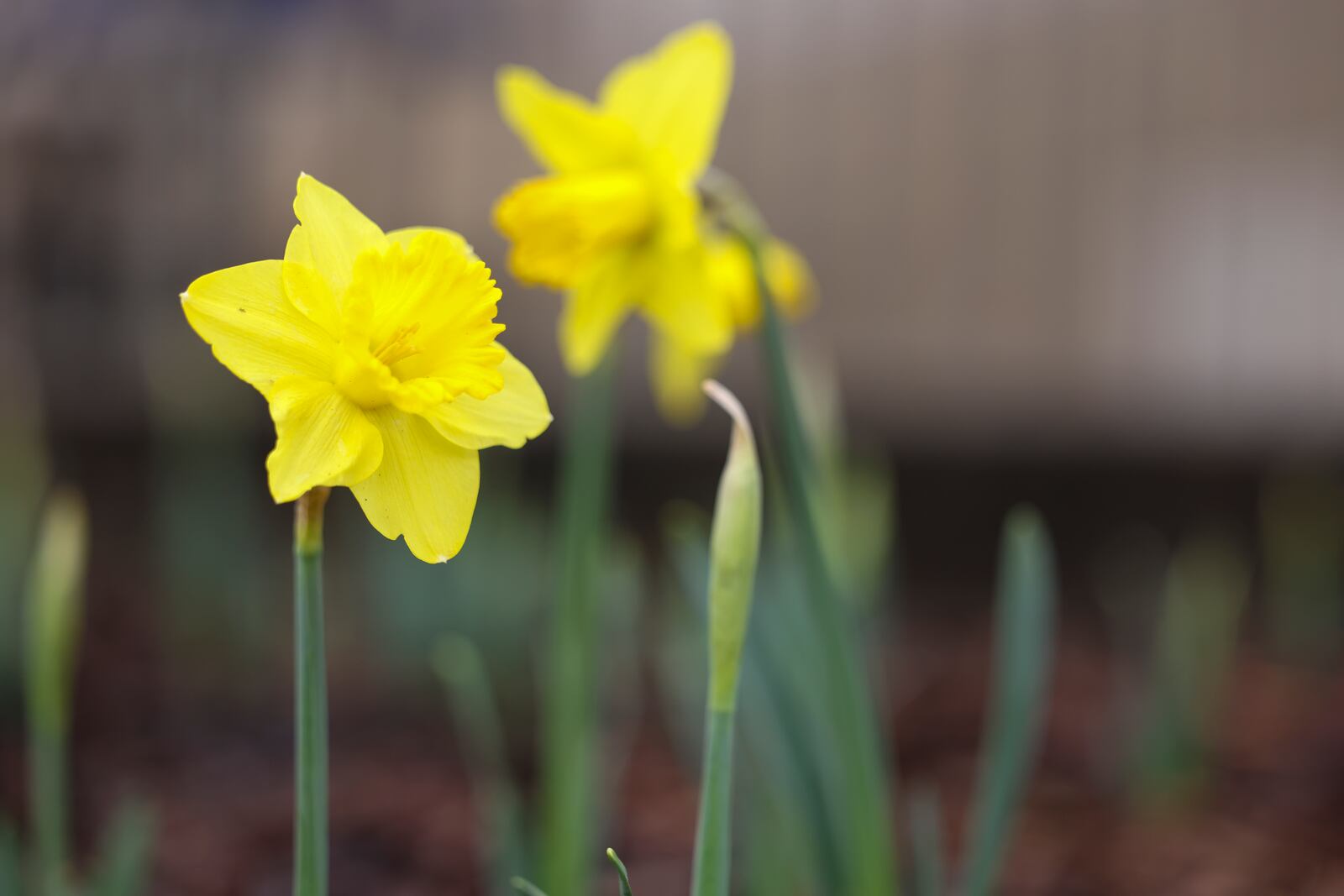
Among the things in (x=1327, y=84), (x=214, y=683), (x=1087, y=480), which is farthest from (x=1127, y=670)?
(x=1327, y=84)

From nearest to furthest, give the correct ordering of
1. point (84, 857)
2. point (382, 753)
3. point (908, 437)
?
point (84, 857) → point (382, 753) → point (908, 437)

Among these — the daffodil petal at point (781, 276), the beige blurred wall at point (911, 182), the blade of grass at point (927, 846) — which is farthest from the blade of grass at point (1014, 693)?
the beige blurred wall at point (911, 182)

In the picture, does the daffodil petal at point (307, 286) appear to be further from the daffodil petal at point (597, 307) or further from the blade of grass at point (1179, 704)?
the blade of grass at point (1179, 704)

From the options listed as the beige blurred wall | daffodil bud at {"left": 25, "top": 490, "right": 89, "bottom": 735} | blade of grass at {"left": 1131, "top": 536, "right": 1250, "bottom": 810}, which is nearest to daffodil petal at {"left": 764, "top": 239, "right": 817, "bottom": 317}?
daffodil bud at {"left": 25, "top": 490, "right": 89, "bottom": 735}

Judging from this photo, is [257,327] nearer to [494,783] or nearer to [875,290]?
[494,783]

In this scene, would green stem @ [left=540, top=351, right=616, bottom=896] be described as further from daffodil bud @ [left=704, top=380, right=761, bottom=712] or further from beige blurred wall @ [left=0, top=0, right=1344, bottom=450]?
beige blurred wall @ [left=0, top=0, right=1344, bottom=450]

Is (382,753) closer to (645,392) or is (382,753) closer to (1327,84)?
(645,392)
